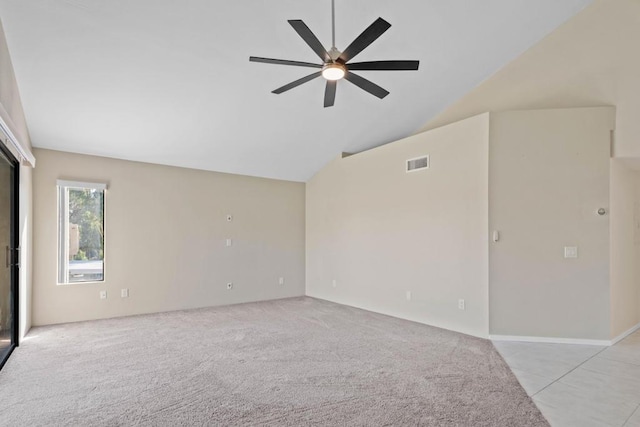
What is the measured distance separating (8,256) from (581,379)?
5.61 metres

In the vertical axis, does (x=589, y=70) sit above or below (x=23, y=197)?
above

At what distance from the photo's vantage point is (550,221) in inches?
155

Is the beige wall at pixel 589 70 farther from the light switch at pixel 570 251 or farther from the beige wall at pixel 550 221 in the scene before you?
the light switch at pixel 570 251

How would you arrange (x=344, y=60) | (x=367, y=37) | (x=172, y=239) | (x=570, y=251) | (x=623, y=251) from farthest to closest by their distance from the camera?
(x=172, y=239) → (x=623, y=251) → (x=570, y=251) → (x=344, y=60) → (x=367, y=37)

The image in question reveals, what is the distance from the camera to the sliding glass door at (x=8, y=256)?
338 cm

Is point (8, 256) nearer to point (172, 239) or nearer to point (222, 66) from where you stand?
point (172, 239)

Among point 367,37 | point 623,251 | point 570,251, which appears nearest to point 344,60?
point 367,37

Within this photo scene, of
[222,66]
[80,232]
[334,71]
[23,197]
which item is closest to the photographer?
[334,71]

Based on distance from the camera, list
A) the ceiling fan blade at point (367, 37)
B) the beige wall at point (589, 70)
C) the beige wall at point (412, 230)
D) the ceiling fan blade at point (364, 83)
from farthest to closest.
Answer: the beige wall at point (412, 230), the beige wall at point (589, 70), the ceiling fan blade at point (364, 83), the ceiling fan blade at point (367, 37)

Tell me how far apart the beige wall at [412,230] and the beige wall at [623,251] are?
136 cm

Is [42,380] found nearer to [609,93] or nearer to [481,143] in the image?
[481,143]

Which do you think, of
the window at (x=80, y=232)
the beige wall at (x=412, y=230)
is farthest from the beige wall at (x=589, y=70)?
the window at (x=80, y=232)

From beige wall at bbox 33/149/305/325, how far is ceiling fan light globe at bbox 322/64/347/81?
3.82 meters

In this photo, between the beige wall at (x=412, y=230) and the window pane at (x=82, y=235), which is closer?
the beige wall at (x=412, y=230)
